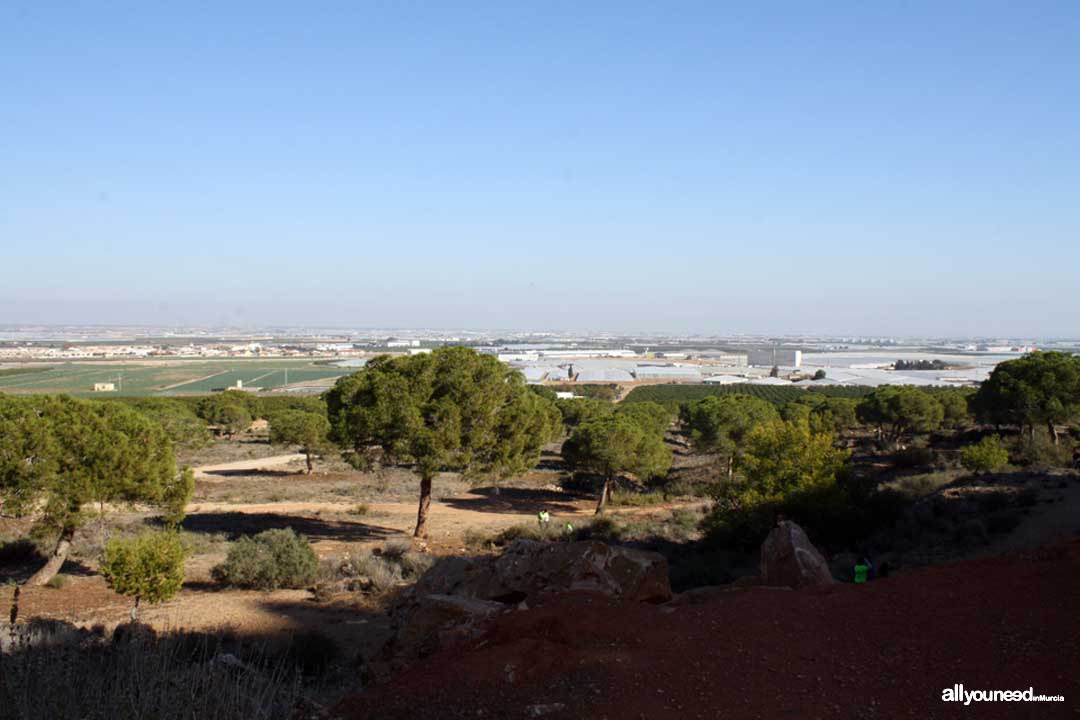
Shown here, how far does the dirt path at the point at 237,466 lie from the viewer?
37.2 metres

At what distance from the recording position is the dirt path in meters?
37.2

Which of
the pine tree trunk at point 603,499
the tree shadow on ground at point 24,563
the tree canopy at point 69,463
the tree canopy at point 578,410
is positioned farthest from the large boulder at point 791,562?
the tree canopy at point 578,410

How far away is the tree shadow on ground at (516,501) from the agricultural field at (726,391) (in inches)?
1877

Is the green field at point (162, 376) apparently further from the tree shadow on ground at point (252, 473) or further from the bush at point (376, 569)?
the bush at point (376, 569)

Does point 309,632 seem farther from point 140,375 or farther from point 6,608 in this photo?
point 140,375

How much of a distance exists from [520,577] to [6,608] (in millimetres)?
10093

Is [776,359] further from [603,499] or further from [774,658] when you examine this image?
[774,658]

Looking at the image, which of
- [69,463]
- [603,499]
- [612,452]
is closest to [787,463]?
[603,499]

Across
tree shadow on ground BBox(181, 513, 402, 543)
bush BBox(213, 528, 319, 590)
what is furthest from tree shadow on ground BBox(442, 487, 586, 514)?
bush BBox(213, 528, 319, 590)

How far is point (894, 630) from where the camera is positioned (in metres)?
6.88

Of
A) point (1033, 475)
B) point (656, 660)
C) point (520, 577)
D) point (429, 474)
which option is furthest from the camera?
point (1033, 475)

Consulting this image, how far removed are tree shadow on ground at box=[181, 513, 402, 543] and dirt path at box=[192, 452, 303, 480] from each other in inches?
497

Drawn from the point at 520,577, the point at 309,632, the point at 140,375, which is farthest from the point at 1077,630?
the point at 140,375

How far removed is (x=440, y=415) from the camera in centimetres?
2022
